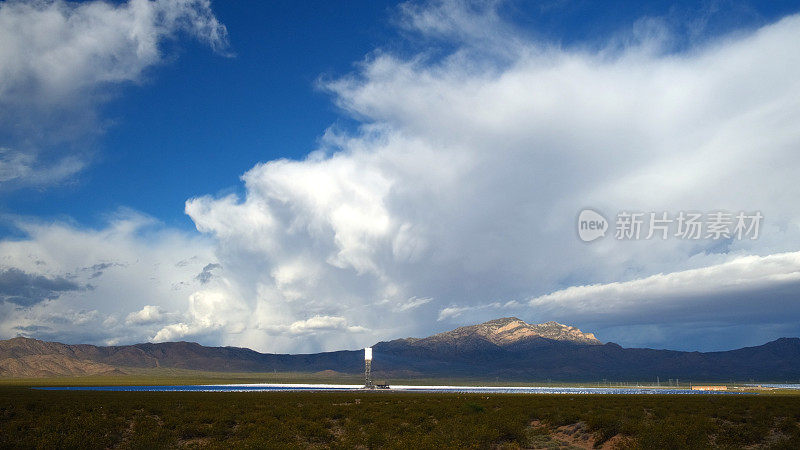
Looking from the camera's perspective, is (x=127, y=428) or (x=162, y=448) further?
(x=127, y=428)

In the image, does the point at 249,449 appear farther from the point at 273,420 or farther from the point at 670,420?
the point at 670,420

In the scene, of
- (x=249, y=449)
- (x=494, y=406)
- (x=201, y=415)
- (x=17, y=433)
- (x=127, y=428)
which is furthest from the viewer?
(x=494, y=406)

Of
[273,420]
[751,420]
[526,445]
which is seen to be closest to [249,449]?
[273,420]

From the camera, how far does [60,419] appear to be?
117ft

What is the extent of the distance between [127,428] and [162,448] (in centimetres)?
792

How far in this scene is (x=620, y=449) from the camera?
94.3ft

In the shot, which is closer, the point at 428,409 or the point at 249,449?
the point at 249,449

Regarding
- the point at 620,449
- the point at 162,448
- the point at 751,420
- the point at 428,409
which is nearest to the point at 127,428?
the point at 162,448

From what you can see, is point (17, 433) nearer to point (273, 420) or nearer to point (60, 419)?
point (60, 419)

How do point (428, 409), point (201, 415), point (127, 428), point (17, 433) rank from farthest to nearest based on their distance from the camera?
point (428, 409) < point (201, 415) < point (127, 428) < point (17, 433)

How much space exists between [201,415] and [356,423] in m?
11.8

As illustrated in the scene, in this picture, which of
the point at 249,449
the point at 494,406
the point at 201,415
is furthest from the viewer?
the point at 494,406

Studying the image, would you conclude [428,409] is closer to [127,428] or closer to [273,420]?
[273,420]

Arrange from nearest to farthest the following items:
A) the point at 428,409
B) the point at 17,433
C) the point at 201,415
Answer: the point at 17,433 < the point at 201,415 < the point at 428,409
